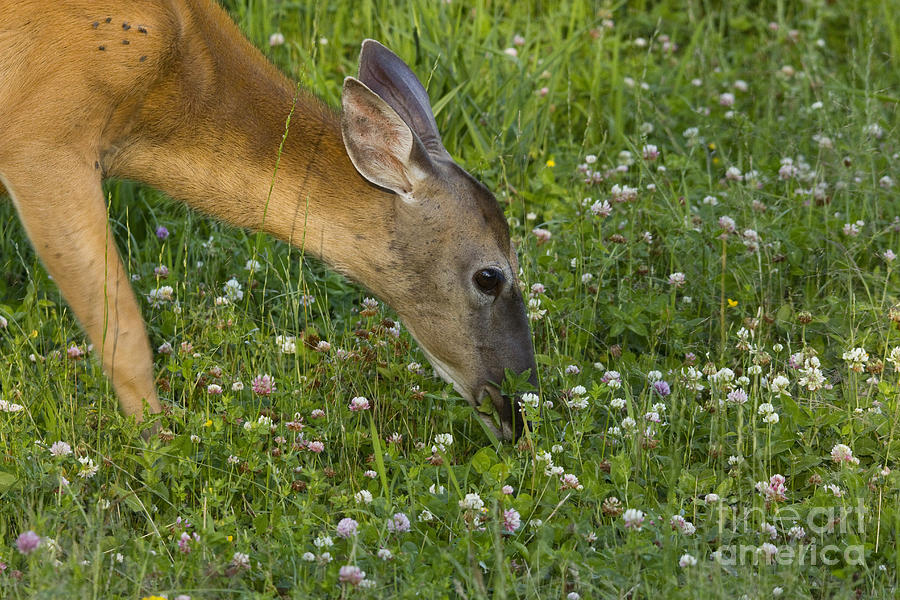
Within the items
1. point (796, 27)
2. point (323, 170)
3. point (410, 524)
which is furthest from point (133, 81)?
point (796, 27)

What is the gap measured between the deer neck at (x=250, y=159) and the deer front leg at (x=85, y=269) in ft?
1.28

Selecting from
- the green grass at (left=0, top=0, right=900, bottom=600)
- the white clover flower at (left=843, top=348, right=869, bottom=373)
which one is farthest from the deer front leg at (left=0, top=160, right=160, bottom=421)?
the white clover flower at (left=843, top=348, right=869, bottom=373)

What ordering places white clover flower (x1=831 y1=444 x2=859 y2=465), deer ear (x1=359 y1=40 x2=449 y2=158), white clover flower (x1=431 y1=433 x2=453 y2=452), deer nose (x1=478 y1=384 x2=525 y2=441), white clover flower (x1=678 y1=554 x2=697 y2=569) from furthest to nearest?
deer ear (x1=359 y1=40 x2=449 y2=158) → deer nose (x1=478 y1=384 x2=525 y2=441) → white clover flower (x1=431 y1=433 x2=453 y2=452) → white clover flower (x1=831 y1=444 x2=859 y2=465) → white clover flower (x1=678 y1=554 x2=697 y2=569)

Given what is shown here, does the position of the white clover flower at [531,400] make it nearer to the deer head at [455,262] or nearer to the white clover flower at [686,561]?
the deer head at [455,262]

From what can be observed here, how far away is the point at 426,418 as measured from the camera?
14.9 ft

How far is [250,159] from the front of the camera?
5.00 m

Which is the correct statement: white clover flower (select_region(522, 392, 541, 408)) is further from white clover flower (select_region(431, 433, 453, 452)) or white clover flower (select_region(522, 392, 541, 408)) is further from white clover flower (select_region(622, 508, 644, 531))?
white clover flower (select_region(622, 508, 644, 531))

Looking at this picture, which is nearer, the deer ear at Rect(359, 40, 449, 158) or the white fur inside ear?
the white fur inside ear

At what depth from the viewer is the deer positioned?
179 inches

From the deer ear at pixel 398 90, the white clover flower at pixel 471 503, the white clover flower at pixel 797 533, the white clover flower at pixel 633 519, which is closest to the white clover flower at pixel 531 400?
the white clover flower at pixel 471 503

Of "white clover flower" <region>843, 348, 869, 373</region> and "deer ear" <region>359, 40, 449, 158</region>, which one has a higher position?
"deer ear" <region>359, 40, 449, 158</region>

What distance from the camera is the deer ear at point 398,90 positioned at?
201 inches

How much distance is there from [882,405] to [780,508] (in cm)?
75

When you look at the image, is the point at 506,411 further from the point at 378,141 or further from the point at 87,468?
the point at 87,468
